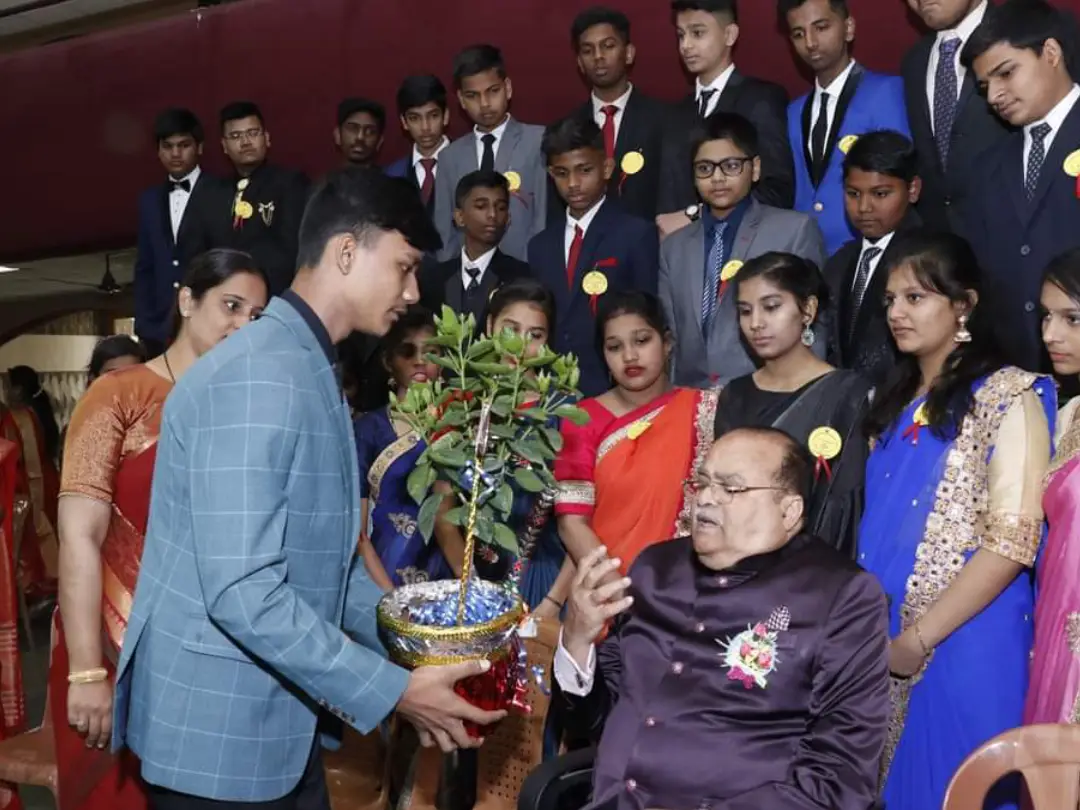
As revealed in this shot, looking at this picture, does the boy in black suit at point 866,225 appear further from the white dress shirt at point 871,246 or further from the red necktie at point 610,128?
the red necktie at point 610,128

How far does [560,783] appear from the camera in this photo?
192cm

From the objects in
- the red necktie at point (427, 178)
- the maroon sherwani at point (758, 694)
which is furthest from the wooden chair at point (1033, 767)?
the red necktie at point (427, 178)

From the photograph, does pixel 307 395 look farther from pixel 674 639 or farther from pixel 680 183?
pixel 680 183

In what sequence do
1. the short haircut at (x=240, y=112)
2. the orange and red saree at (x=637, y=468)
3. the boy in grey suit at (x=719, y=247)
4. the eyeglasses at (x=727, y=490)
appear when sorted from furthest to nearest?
the short haircut at (x=240, y=112) < the boy in grey suit at (x=719, y=247) < the orange and red saree at (x=637, y=468) < the eyeglasses at (x=727, y=490)

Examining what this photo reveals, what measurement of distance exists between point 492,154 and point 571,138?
0.55m

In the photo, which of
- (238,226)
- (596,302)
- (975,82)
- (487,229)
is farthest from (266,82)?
(975,82)

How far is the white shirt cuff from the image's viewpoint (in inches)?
72.6

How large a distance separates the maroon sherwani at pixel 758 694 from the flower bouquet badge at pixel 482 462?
0.27 metres

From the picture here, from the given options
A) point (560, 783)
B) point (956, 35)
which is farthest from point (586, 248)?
point (560, 783)

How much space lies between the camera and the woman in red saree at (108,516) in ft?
6.15

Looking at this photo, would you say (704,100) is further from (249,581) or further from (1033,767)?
(249,581)

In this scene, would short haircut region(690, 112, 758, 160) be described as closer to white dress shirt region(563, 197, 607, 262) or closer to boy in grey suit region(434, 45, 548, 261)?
white dress shirt region(563, 197, 607, 262)

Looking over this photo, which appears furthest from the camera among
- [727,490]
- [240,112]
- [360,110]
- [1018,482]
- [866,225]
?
[240,112]

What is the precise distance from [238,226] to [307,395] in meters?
3.20
